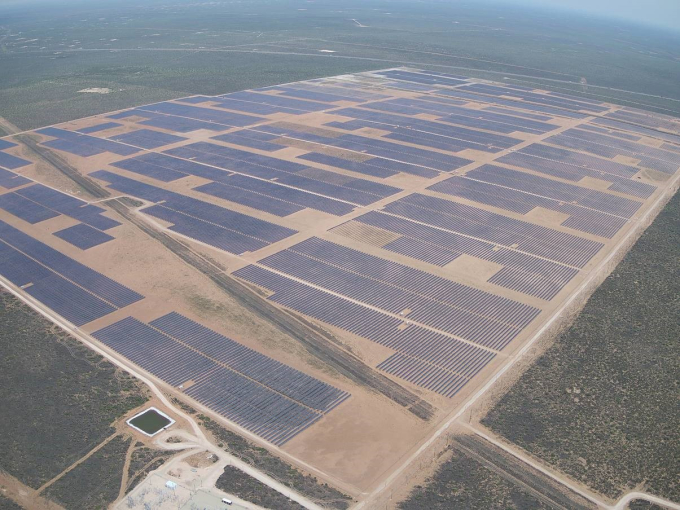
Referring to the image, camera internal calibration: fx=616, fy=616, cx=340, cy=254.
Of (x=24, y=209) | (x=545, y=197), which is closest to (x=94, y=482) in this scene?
(x=24, y=209)

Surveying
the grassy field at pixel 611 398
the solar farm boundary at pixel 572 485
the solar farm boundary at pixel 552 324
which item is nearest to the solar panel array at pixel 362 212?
the solar farm boundary at pixel 552 324

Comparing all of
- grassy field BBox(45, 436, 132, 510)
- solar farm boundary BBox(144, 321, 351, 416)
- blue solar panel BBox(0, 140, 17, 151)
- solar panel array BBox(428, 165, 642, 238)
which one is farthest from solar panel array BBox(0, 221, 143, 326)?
solar panel array BBox(428, 165, 642, 238)

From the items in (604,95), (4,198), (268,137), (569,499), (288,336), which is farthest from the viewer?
(604,95)

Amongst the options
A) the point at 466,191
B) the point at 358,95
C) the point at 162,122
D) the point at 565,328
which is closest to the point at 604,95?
the point at 358,95

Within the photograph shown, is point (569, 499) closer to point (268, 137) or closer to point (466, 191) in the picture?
point (466, 191)

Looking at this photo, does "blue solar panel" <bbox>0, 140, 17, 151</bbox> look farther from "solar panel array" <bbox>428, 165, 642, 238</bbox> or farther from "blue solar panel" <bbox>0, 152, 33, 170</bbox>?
"solar panel array" <bbox>428, 165, 642, 238</bbox>

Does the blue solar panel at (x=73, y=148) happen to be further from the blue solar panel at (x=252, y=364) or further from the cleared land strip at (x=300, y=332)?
the blue solar panel at (x=252, y=364)

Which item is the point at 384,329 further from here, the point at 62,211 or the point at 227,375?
the point at 62,211
